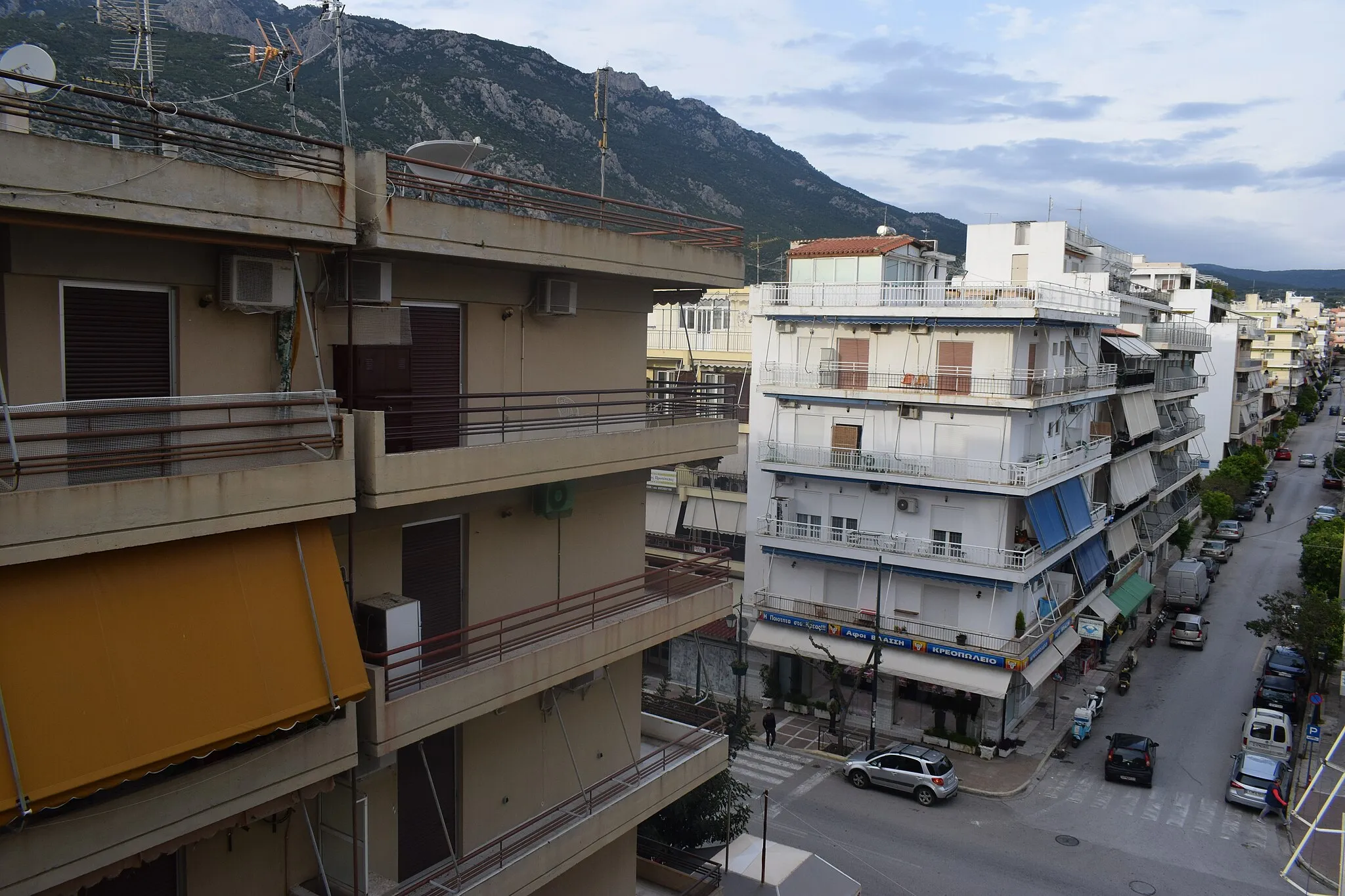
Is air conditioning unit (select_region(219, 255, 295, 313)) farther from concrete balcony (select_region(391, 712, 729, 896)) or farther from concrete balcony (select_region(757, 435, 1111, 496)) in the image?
concrete balcony (select_region(757, 435, 1111, 496))

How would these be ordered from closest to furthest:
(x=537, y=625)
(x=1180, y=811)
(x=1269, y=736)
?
(x=537, y=625)
(x=1180, y=811)
(x=1269, y=736)

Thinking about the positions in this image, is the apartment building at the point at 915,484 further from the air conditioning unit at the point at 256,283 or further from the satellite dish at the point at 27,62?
the satellite dish at the point at 27,62

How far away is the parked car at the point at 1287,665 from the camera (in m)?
33.4

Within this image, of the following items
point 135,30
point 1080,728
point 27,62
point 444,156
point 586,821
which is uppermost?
point 135,30

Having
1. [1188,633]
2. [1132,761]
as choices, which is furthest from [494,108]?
[1132,761]

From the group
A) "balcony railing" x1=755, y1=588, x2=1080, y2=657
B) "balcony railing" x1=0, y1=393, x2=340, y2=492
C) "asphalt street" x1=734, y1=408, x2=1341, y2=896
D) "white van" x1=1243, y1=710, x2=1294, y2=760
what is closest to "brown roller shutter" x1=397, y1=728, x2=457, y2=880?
"balcony railing" x1=0, y1=393, x2=340, y2=492

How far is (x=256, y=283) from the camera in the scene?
806 cm

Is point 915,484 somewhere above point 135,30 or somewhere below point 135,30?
below

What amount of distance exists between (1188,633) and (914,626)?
16.3 metres

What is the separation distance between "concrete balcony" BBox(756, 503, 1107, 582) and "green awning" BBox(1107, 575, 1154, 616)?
16.9 feet

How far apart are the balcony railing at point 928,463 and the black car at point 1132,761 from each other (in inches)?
292

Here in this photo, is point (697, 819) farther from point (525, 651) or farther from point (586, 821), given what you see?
point (525, 651)

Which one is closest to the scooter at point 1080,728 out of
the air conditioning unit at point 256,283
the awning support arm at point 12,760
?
the air conditioning unit at point 256,283

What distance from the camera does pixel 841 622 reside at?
97.7 feet
